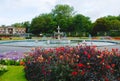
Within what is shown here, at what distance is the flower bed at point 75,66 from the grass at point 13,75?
0.99ft

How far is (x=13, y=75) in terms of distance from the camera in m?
8.20

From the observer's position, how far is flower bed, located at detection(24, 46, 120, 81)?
6.43 meters

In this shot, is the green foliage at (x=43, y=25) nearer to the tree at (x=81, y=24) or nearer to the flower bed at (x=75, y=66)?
the tree at (x=81, y=24)

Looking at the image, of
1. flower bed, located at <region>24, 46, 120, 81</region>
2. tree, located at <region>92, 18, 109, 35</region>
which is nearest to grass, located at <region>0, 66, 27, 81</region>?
flower bed, located at <region>24, 46, 120, 81</region>

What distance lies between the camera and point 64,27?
229 feet

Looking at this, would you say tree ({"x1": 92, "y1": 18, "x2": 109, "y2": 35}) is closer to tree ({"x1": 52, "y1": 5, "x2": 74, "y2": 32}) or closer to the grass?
tree ({"x1": 52, "y1": 5, "x2": 74, "y2": 32})

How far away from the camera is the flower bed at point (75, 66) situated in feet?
21.1

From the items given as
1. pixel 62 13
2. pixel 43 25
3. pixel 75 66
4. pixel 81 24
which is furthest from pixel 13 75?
pixel 62 13

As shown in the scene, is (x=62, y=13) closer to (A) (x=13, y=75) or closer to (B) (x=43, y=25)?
(B) (x=43, y=25)

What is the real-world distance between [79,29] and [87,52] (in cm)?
6070

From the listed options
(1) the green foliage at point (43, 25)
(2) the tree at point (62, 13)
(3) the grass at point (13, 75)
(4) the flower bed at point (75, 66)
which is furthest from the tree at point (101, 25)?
(4) the flower bed at point (75, 66)

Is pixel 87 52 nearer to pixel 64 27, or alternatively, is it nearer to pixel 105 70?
pixel 105 70

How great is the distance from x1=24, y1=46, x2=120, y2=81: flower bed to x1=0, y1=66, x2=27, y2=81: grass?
301 mm

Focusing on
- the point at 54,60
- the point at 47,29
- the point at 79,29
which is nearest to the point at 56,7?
the point at 47,29
